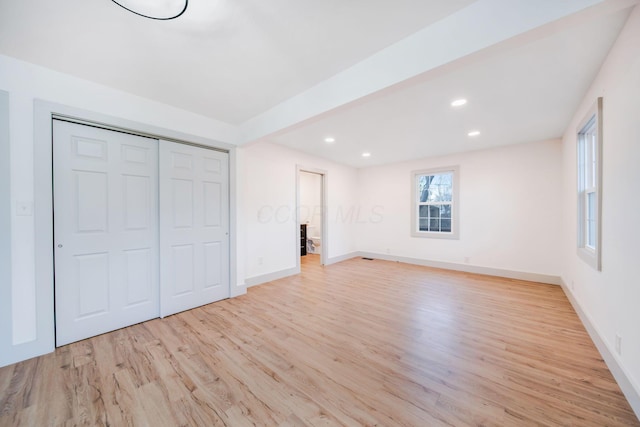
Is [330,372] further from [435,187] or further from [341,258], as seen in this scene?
[435,187]

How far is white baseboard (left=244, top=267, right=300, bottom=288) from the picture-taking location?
3.99 metres

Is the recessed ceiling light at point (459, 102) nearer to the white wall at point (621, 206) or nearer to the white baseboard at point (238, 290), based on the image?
the white wall at point (621, 206)

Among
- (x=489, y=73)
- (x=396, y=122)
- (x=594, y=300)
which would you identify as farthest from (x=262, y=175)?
(x=594, y=300)

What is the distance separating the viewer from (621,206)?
5.60ft

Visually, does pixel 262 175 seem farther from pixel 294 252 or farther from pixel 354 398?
pixel 354 398

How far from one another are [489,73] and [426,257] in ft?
13.7

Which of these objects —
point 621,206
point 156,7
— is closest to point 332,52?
point 156,7

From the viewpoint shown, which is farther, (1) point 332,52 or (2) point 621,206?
(1) point 332,52

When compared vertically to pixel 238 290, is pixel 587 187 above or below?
above

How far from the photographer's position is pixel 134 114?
8.59 ft

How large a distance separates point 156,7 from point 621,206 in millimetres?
3339

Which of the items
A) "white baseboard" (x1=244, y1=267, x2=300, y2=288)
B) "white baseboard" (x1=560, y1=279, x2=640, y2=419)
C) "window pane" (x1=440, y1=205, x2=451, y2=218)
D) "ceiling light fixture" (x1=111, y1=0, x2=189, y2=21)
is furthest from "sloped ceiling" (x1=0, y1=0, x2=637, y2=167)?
"window pane" (x1=440, y1=205, x2=451, y2=218)

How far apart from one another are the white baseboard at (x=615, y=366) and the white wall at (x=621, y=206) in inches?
0.6

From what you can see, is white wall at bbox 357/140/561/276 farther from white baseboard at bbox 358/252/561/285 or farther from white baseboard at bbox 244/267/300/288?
white baseboard at bbox 244/267/300/288
